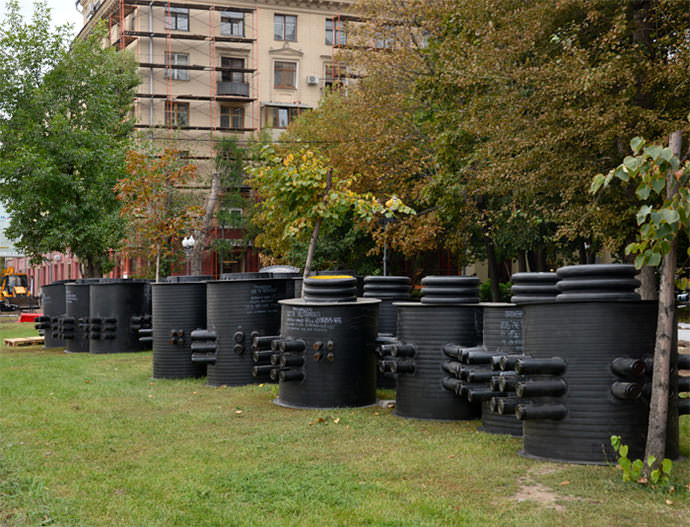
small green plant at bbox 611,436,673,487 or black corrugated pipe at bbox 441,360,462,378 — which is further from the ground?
black corrugated pipe at bbox 441,360,462,378

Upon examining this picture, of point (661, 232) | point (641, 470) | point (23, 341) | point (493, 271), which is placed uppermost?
point (661, 232)

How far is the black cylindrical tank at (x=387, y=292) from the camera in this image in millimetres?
12164

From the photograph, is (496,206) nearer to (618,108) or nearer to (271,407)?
(618,108)

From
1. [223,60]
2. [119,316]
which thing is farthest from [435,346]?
[223,60]

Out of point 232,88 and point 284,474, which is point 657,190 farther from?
point 232,88

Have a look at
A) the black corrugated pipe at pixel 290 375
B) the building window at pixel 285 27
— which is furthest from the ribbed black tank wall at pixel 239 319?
the building window at pixel 285 27

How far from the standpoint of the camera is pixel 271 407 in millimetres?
10383

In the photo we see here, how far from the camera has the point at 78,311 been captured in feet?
69.2

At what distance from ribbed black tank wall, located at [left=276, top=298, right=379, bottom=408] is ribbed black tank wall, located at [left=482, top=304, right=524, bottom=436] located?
2278 millimetres

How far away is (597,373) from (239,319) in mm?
6627

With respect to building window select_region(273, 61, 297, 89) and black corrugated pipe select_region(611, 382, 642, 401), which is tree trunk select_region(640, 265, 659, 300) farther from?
building window select_region(273, 61, 297, 89)

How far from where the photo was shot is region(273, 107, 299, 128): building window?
62.2 m

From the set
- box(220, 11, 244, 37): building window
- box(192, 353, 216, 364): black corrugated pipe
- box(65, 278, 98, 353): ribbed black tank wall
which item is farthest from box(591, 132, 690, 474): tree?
box(220, 11, 244, 37): building window

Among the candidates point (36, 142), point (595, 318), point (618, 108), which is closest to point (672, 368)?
point (595, 318)
